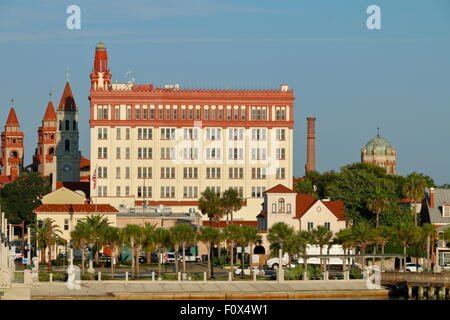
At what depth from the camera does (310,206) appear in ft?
521

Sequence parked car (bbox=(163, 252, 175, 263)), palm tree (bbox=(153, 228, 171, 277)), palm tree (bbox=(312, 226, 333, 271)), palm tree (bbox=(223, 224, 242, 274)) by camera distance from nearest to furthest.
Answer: palm tree (bbox=(153, 228, 171, 277)), palm tree (bbox=(223, 224, 242, 274)), palm tree (bbox=(312, 226, 333, 271)), parked car (bbox=(163, 252, 175, 263))

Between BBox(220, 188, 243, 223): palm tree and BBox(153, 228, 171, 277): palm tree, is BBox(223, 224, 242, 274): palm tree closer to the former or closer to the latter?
BBox(153, 228, 171, 277): palm tree

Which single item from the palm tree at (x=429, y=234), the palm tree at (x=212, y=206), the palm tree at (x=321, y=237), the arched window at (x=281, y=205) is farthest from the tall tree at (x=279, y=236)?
the palm tree at (x=212, y=206)

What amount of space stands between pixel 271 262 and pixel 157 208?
44.7 m

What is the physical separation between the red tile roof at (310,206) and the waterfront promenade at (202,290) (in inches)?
1509

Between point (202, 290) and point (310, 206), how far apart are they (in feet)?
155

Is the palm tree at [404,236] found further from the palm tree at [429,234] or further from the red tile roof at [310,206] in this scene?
the red tile roof at [310,206]

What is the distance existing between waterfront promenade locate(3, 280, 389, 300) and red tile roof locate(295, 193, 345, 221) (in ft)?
126

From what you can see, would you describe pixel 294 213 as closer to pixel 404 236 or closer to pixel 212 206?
pixel 212 206

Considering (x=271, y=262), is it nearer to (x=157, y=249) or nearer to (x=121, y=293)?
(x=157, y=249)

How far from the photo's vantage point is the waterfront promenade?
108688mm

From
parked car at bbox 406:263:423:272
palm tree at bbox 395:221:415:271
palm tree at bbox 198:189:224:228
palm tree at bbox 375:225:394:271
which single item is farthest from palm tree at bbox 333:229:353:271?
palm tree at bbox 198:189:224:228

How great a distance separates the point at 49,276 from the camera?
119 m

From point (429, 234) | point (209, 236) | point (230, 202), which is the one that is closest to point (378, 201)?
point (230, 202)
